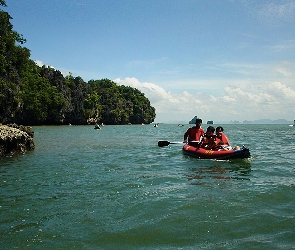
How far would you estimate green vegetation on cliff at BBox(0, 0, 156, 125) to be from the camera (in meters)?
37.2

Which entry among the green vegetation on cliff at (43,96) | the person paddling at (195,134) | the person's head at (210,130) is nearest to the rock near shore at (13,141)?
the person paddling at (195,134)

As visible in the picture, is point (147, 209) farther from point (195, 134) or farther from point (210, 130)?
point (195, 134)

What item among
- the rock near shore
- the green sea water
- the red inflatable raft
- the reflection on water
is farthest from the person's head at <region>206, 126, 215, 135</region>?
the rock near shore

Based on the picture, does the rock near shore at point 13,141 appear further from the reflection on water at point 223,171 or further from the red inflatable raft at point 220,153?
the reflection on water at point 223,171

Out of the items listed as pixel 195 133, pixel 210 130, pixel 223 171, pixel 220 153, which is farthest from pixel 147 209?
pixel 195 133

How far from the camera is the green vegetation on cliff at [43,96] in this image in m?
37.2

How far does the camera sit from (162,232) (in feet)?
17.2

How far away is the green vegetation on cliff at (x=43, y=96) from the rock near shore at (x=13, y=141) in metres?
18.2

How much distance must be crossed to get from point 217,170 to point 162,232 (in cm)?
659

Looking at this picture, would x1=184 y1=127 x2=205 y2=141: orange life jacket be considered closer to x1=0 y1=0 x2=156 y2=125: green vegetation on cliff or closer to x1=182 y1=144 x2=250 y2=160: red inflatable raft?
x1=182 y1=144 x2=250 y2=160: red inflatable raft

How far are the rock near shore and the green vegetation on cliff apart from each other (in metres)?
18.2

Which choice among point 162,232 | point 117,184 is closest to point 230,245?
point 162,232

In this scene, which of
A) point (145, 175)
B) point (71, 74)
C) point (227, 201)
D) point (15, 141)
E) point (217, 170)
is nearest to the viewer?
point (227, 201)

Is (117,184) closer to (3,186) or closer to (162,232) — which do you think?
(3,186)
